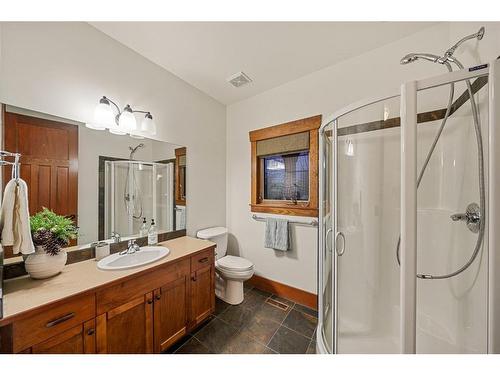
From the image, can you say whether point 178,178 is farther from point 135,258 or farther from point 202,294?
point 202,294

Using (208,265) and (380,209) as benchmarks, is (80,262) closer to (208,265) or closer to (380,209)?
(208,265)

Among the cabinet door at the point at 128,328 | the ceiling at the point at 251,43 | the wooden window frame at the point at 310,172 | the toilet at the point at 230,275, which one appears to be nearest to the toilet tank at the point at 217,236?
the toilet at the point at 230,275

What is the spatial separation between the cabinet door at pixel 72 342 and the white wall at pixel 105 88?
1.18 m

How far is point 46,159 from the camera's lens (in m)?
1.12

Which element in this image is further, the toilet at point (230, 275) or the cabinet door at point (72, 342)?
the toilet at point (230, 275)

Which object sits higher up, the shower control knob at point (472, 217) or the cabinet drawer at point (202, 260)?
the shower control knob at point (472, 217)

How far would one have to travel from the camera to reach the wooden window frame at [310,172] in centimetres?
185

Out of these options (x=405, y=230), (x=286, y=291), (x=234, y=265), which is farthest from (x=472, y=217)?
(x=234, y=265)

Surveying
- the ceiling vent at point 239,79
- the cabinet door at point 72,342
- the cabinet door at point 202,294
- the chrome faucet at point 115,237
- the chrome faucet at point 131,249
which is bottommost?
the cabinet door at point 202,294

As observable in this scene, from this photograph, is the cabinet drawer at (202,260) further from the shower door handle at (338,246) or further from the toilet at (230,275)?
the shower door handle at (338,246)

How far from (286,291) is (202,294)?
98cm

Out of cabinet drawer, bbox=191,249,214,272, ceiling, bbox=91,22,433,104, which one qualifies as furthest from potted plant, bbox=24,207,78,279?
ceiling, bbox=91,22,433,104
